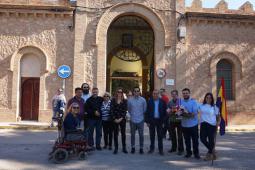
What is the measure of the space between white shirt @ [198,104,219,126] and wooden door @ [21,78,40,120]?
11.2 metres

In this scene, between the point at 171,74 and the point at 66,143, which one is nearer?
the point at 66,143

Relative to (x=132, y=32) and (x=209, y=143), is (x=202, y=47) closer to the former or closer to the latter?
(x=132, y=32)

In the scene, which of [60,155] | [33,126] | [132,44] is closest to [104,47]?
[33,126]

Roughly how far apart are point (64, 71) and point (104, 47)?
2.57 meters

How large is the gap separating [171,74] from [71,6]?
22.1ft

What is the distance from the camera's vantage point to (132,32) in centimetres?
2255

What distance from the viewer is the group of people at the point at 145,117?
834 centimetres

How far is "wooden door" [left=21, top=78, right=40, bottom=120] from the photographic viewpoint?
1700cm

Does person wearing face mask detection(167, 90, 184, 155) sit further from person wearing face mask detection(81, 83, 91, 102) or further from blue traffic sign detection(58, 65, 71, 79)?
blue traffic sign detection(58, 65, 71, 79)

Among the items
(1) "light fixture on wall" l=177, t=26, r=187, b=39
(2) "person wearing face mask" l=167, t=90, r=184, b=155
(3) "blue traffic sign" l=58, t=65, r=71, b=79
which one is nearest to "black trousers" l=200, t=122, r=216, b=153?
(2) "person wearing face mask" l=167, t=90, r=184, b=155

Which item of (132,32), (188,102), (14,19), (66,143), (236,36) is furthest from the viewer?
(132,32)

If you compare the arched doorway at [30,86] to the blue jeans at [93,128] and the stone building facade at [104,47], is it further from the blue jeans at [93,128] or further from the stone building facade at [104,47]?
the blue jeans at [93,128]

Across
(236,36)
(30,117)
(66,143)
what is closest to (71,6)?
(30,117)

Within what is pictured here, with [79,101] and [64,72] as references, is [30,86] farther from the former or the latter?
[79,101]
